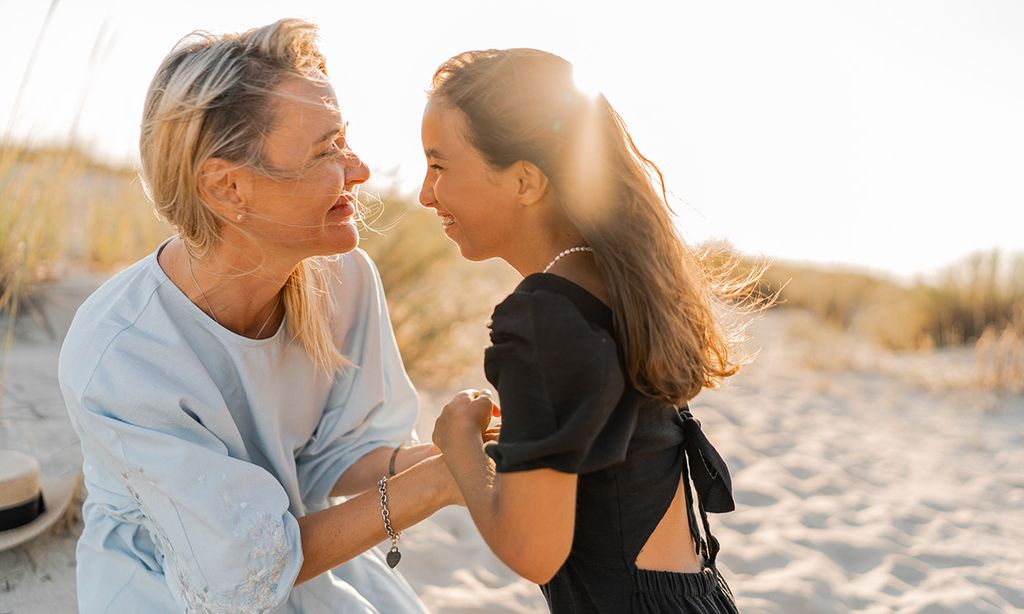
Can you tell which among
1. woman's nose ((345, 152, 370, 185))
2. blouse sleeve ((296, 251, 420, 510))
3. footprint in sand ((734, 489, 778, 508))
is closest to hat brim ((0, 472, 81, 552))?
blouse sleeve ((296, 251, 420, 510))

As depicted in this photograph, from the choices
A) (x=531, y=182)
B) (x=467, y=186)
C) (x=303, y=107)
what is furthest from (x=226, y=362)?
(x=531, y=182)

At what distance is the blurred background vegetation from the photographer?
3.65 m

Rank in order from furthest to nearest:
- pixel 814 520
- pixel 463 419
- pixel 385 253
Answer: pixel 385 253
pixel 814 520
pixel 463 419

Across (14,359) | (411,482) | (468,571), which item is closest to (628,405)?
(411,482)

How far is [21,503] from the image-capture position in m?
2.47

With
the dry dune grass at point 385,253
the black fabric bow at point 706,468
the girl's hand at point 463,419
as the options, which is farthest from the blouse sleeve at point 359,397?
the dry dune grass at point 385,253

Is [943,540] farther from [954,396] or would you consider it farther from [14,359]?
[14,359]

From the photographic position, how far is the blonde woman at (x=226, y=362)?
1771mm

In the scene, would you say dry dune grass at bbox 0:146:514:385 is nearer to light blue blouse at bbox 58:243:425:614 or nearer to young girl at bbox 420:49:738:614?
light blue blouse at bbox 58:243:425:614

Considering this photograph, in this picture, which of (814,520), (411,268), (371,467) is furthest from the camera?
(411,268)

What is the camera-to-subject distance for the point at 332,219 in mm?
2018

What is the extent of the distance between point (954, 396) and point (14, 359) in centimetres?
664

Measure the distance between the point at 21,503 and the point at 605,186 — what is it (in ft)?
6.54

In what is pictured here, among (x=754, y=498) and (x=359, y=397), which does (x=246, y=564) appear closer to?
(x=359, y=397)
